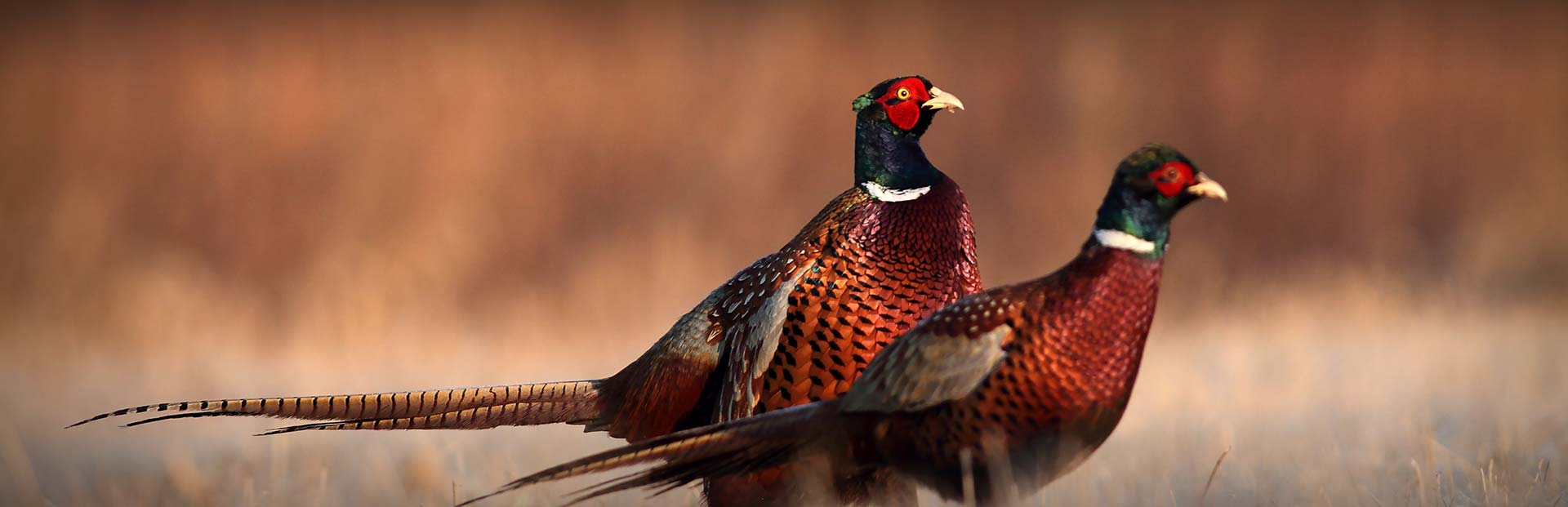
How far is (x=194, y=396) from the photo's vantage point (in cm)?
617

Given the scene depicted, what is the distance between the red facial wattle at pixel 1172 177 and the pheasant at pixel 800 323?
888mm

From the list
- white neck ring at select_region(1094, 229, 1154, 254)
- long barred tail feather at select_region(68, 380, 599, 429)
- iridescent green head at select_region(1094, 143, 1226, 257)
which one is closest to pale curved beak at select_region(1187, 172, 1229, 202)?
iridescent green head at select_region(1094, 143, 1226, 257)

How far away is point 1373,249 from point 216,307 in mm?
7040

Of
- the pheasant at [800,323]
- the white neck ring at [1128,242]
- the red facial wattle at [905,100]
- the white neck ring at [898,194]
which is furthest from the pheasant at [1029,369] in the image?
the red facial wattle at [905,100]

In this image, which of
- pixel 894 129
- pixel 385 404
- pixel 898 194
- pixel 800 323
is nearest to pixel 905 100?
pixel 894 129

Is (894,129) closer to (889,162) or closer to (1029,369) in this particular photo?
(889,162)

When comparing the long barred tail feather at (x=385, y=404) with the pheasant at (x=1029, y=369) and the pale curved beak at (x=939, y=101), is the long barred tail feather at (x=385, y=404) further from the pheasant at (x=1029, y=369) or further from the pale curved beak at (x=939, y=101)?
the pale curved beak at (x=939, y=101)

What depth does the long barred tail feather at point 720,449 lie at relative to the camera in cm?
331

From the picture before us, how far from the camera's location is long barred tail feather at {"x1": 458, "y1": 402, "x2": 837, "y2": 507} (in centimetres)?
331

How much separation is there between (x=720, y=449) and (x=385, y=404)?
3.99 ft

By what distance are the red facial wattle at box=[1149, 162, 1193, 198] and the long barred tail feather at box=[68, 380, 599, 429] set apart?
1989 millimetres

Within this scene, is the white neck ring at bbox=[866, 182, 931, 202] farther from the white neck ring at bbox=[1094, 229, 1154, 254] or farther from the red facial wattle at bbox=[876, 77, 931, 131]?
the white neck ring at bbox=[1094, 229, 1154, 254]

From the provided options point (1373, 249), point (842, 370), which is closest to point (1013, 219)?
point (1373, 249)

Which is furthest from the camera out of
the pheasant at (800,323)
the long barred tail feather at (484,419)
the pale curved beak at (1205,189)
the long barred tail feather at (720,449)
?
the long barred tail feather at (484,419)
